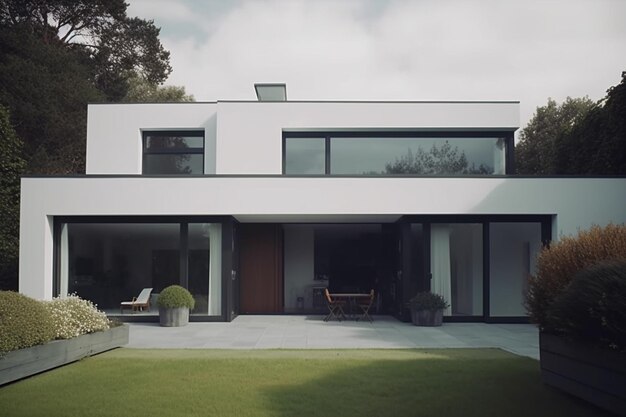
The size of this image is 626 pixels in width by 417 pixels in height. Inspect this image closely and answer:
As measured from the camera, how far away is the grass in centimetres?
649

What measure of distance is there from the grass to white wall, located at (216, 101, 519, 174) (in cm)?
840

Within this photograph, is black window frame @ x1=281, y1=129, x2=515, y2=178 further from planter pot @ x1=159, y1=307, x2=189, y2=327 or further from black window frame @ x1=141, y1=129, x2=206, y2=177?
planter pot @ x1=159, y1=307, x2=189, y2=327

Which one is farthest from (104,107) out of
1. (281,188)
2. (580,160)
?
(580,160)

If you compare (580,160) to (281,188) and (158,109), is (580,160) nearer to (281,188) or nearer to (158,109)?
(281,188)

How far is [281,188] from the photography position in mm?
15211

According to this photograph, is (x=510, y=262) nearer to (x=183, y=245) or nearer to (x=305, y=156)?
(x=305, y=156)

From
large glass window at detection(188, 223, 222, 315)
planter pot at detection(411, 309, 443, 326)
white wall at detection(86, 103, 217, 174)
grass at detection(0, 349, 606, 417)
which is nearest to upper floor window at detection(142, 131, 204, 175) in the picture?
white wall at detection(86, 103, 217, 174)

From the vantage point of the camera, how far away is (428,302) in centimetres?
1462

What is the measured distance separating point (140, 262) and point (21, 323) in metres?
7.47

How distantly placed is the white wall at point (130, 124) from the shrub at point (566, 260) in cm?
1262

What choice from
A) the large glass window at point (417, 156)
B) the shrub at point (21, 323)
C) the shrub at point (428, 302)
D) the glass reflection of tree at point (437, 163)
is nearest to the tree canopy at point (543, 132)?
the large glass window at point (417, 156)

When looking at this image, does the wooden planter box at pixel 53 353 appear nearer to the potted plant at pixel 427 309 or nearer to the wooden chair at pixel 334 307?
the wooden chair at pixel 334 307

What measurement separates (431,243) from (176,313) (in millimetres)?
6726

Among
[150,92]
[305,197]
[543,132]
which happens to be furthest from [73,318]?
[543,132]
